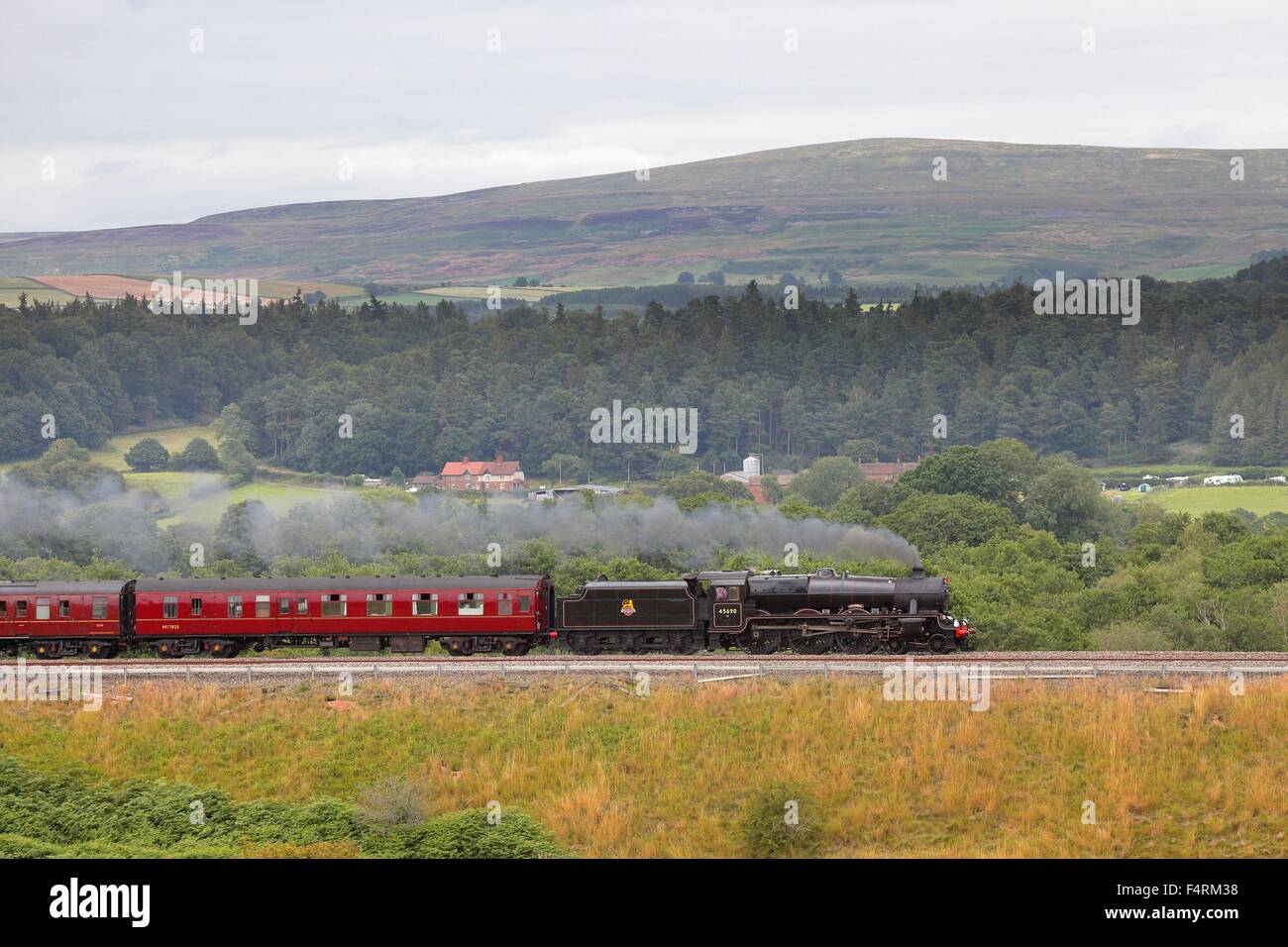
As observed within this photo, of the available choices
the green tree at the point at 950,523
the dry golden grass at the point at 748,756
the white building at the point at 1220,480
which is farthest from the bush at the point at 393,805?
the white building at the point at 1220,480

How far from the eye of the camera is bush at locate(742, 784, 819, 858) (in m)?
38.4

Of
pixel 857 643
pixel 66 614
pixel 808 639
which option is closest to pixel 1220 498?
pixel 857 643

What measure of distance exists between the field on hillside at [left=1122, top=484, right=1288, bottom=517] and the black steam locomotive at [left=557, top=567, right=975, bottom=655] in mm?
116561

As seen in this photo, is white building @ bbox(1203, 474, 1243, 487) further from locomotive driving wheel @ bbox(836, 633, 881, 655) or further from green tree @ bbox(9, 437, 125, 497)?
locomotive driving wheel @ bbox(836, 633, 881, 655)

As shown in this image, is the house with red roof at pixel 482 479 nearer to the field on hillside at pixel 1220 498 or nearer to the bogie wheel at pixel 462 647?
the field on hillside at pixel 1220 498

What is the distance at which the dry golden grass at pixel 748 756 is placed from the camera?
39125 millimetres

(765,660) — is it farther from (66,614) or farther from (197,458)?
(197,458)

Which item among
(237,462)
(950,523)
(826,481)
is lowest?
(826,481)

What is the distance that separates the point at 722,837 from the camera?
39.5 metres

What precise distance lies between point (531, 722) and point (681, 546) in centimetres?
4115

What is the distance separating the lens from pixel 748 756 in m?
42.6

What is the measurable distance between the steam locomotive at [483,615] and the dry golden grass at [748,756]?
6656 mm

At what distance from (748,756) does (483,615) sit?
14.4 meters
